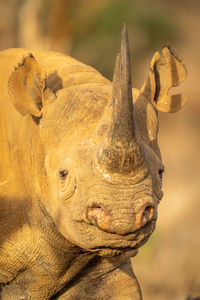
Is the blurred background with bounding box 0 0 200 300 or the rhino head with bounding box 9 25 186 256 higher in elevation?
the rhino head with bounding box 9 25 186 256

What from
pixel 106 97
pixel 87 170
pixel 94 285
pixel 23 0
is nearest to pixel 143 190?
pixel 87 170

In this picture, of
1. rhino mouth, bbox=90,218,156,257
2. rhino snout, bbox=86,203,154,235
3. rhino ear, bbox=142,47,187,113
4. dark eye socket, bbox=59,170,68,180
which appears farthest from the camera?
rhino ear, bbox=142,47,187,113

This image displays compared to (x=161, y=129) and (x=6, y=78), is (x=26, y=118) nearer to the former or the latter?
(x=6, y=78)

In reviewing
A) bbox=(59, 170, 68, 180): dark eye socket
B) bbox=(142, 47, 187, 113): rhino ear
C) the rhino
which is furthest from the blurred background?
bbox=(59, 170, 68, 180): dark eye socket

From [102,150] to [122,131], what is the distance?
6.5 inches

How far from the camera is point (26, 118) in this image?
22.1 ft

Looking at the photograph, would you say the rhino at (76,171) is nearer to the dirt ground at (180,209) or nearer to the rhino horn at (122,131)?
the rhino horn at (122,131)

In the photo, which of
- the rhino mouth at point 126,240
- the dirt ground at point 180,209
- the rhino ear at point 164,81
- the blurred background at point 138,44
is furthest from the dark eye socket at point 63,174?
→ the blurred background at point 138,44

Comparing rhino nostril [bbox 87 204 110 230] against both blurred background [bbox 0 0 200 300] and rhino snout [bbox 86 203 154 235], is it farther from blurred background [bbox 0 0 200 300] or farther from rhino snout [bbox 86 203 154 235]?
blurred background [bbox 0 0 200 300]

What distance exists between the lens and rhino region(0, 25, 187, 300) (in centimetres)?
566

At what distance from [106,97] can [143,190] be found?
2.96 ft

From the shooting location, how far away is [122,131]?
18.6 ft

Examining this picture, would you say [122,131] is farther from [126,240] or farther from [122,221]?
[126,240]

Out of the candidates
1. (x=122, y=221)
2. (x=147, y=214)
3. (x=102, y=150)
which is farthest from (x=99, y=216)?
(x=102, y=150)
